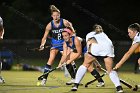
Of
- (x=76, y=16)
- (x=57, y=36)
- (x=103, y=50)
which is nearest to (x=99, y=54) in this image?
(x=103, y=50)

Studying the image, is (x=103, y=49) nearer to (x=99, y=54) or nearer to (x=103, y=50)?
(x=103, y=50)

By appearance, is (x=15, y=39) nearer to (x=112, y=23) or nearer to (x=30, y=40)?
(x=30, y=40)

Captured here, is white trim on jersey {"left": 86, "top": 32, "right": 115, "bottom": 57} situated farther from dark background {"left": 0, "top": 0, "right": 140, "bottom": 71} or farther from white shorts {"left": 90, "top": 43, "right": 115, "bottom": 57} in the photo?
dark background {"left": 0, "top": 0, "right": 140, "bottom": 71}

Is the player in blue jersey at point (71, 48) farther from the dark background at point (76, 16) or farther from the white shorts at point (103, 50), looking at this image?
the dark background at point (76, 16)

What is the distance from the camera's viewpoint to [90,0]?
118 feet

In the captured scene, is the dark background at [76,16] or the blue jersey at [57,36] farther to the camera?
the dark background at [76,16]

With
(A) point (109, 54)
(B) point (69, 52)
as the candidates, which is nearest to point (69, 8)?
(B) point (69, 52)

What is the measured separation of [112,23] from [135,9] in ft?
6.12

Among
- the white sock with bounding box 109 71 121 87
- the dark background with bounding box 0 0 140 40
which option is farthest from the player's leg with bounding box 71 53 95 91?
the dark background with bounding box 0 0 140 40

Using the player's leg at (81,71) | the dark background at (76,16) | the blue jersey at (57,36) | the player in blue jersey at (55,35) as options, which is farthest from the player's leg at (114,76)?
the dark background at (76,16)

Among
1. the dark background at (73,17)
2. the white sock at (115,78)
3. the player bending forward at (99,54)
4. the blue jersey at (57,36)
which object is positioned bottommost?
the white sock at (115,78)

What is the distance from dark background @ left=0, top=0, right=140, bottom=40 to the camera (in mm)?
35438

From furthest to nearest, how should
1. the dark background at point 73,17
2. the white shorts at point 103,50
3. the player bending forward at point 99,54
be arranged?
the dark background at point 73,17, the white shorts at point 103,50, the player bending forward at point 99,54

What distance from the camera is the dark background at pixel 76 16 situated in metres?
35.4
